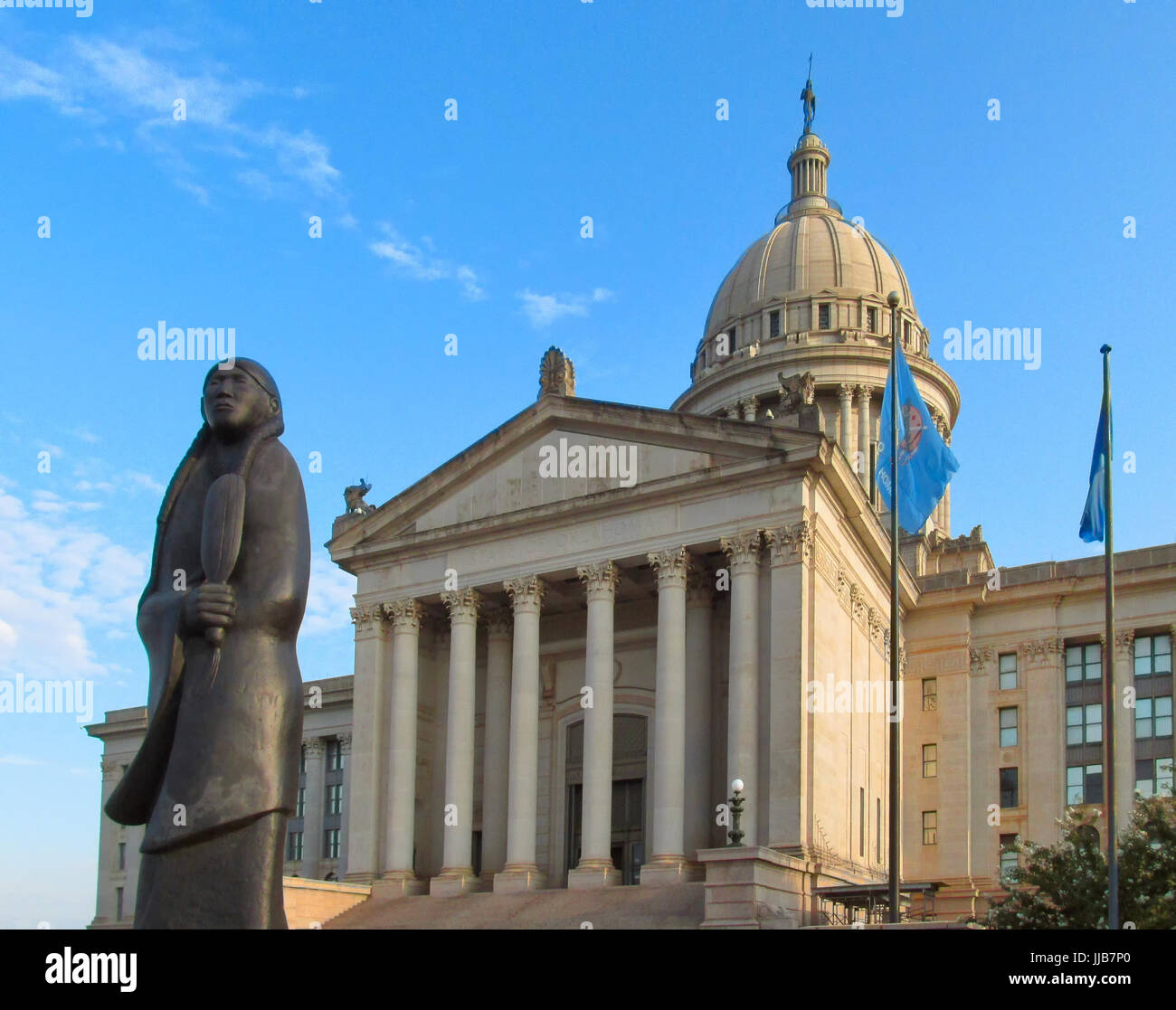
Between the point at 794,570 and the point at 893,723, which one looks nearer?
the point at 893,723

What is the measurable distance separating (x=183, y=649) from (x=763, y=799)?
33.6m

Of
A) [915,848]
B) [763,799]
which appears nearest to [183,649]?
[763,799]

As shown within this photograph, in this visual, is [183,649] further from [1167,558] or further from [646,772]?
[1167,558]

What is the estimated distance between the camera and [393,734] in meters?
49.4

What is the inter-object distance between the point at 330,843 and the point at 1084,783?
3243cm

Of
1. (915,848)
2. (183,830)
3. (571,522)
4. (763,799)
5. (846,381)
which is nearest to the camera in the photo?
(183,830)

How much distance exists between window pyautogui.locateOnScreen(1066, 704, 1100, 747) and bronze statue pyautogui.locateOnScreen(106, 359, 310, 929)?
48.5 meters

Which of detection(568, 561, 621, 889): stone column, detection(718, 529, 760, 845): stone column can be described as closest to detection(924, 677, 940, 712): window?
detection(718, 529, 760, 845): stone column

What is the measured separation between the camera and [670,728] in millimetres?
43250

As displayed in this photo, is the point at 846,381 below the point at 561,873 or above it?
above

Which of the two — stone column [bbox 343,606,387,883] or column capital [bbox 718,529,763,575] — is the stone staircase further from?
column capital [bbox 718,529,763,575]

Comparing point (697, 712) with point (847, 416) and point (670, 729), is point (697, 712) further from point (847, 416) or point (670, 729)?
point (847, 416)

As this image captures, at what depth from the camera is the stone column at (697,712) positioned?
44344mm

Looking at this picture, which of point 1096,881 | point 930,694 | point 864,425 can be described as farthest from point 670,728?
point 864,425
